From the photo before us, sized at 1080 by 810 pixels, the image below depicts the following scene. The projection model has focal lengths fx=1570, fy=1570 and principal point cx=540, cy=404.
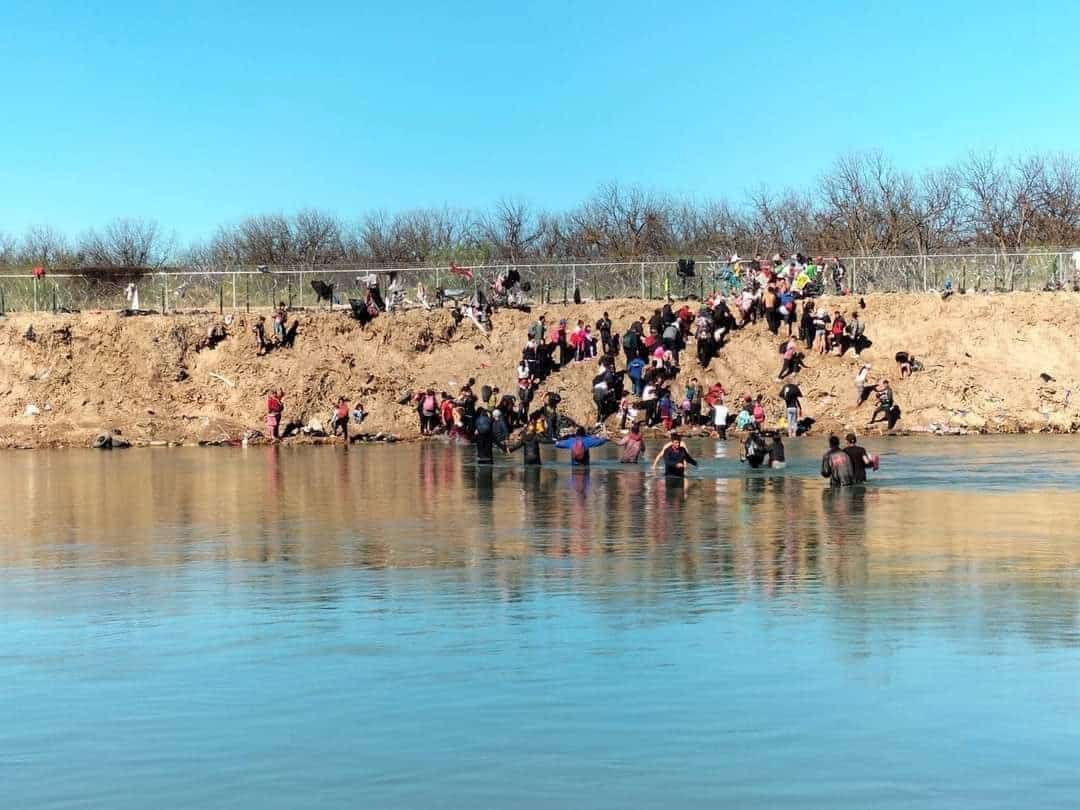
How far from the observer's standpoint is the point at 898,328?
179 ft

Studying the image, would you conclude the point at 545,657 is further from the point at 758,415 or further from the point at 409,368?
the point at 409,368

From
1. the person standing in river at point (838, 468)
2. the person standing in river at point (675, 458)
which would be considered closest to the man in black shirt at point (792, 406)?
the person standing in river at point (675, 458)

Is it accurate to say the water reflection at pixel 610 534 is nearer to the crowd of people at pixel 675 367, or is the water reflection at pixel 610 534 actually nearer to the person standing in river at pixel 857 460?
the person standing in river at pixel 857 460

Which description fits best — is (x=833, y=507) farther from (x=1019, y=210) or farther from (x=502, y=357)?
(x=1019, y=210)

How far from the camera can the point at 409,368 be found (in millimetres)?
54844

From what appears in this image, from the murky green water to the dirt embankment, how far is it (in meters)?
23.6

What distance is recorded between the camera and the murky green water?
10.3 m

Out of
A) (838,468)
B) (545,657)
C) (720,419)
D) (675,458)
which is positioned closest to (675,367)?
(720,419)

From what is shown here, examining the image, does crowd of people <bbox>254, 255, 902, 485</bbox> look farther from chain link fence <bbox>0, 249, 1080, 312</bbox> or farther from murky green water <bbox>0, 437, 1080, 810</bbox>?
murky green water <bbox>0, 437, 1080, 810</bbox>

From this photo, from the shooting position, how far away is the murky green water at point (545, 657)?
10344mm

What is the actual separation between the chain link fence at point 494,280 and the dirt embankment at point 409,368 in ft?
6.80

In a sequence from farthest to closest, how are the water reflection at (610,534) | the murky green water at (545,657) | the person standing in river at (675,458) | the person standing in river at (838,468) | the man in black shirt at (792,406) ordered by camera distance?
the man in black shirt at (792,406), the person standing in river at (675,458), the person standing in river at (838,468), the water reflection at (610,534), the murky green water at (545,657)

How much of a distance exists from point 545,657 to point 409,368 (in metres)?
41.2

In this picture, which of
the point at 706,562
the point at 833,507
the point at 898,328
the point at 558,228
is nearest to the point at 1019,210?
the point at 558,228
